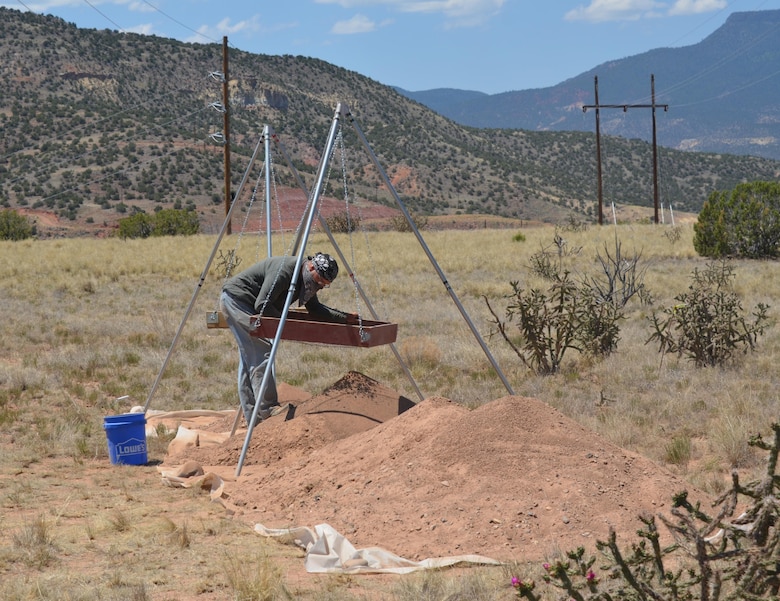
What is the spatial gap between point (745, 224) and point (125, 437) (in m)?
19.7

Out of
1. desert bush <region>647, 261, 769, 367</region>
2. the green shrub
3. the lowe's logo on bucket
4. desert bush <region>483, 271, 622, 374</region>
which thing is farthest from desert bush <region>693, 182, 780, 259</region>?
the green shrub

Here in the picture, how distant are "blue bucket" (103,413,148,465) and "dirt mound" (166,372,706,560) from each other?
96cm

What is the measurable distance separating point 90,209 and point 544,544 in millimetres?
51092

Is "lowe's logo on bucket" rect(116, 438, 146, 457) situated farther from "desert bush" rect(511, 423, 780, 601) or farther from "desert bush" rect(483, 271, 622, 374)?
"desert bush" rect(511, 423, 780, 601)

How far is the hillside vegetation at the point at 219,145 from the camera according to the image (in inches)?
2185

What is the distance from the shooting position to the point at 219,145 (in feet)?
202

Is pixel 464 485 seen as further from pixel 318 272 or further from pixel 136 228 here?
pixel 136 228

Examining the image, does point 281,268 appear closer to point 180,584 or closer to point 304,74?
point 180,584

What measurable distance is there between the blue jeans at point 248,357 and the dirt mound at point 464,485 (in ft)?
2.56

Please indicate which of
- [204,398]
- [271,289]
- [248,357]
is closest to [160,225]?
[204,398]

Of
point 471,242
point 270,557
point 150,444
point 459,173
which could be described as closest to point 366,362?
point 150,444

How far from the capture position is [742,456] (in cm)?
656

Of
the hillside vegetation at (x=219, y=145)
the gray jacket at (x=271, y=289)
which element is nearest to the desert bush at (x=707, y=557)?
the gray jacket at (x=271, y=289)

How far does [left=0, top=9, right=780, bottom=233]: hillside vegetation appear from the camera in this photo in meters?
55.5
